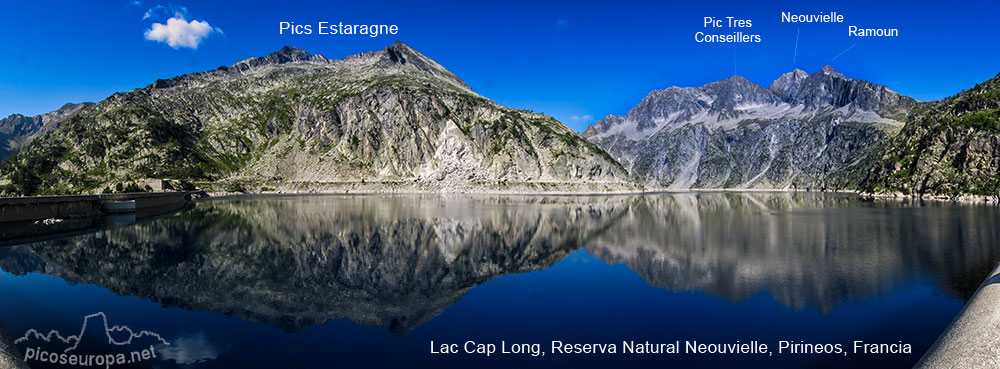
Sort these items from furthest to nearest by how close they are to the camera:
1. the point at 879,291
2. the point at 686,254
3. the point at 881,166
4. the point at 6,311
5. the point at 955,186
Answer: the point at 881,166 < the point at 955,186 < the point at 686,254 < the point at 879,291 < the point at 6,311

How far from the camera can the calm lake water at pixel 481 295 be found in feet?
63.2

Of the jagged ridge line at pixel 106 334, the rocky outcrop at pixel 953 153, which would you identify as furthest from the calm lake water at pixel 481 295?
the rocky outcrop at pixel 953 153

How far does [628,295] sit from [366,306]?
1459 centimetres

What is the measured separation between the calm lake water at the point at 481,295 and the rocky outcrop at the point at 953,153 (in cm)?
10763

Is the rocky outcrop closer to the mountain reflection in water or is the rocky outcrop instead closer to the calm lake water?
the mountain reflection in water

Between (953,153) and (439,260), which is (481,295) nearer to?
(439,260)

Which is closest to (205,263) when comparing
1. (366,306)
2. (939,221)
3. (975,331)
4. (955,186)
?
(366,306)

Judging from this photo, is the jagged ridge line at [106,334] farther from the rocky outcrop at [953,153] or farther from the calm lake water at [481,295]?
the rocky outcrop at [953,153]

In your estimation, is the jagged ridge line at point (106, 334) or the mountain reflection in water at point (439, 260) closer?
the jagged ridge line at point (106, 334)

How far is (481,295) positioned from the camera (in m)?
28.4

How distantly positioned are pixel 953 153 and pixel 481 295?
17797 cm

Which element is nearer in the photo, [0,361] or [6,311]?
[0,361]

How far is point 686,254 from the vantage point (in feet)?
134

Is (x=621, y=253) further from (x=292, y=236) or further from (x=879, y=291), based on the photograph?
(x=292, y=236)
